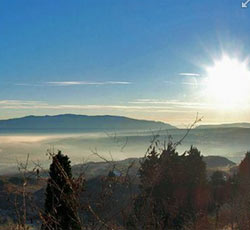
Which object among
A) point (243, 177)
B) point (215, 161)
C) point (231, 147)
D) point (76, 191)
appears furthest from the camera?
point (231, 147)

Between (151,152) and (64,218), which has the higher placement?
(151,152)

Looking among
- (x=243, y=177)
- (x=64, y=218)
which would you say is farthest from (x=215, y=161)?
(x=64, y=218)

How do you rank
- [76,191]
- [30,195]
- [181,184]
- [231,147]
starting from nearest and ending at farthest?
[76,191], [30,195], [181,184], [231,147]

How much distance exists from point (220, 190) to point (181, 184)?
3597mm

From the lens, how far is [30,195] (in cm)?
332

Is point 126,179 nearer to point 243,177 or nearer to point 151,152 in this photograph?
point 151,152

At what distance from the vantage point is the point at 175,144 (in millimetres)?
3529

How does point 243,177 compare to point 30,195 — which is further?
point 243,177

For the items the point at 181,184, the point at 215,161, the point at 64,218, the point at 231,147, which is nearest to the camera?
the point at 64,218

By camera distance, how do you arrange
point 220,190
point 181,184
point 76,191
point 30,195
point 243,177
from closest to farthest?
point 76,191, point 30,195, point 181,184, point 220,190, point 243,177

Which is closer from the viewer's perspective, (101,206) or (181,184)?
(101,206)

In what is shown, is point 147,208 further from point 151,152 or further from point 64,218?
point 64,218

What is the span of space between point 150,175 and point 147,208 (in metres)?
0.49

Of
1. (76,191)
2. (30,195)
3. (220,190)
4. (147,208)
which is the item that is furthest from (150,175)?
(220,190)
